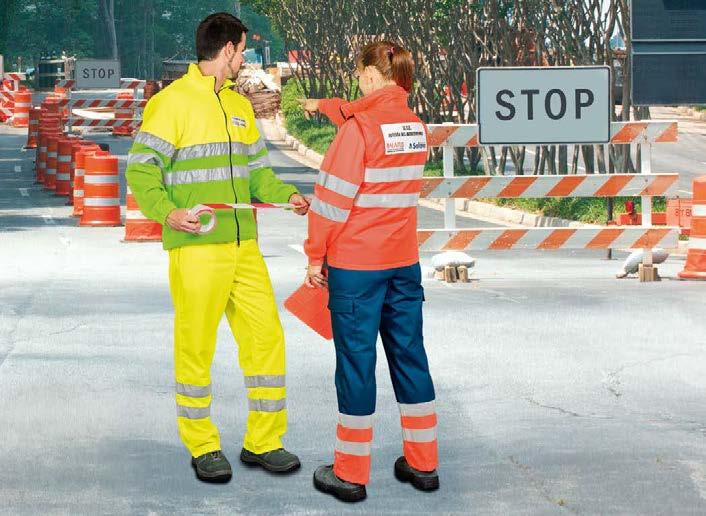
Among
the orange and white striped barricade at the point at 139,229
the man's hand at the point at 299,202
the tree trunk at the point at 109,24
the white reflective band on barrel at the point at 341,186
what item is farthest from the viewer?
the tree trunk at the point at 109,24

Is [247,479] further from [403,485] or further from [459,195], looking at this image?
[459,195]

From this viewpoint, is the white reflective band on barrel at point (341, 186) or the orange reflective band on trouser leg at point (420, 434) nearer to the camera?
the white reflective band on barrel at point (341, 186)

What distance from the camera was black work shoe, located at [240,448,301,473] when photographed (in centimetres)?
812

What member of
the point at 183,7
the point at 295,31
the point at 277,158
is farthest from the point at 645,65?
the point at 183,7

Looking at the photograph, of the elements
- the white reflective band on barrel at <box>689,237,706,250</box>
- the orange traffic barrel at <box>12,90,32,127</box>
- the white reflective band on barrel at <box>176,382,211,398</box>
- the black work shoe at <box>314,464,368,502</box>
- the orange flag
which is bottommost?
the orange traffic barrel at <box>12,90,32,127</box>

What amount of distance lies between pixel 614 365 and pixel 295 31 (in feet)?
147

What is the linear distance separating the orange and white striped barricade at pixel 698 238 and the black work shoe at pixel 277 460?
8.80 meters

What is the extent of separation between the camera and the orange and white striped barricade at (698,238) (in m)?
16.3

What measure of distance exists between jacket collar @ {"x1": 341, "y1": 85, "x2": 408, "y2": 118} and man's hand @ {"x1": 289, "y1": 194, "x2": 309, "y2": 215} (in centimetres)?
81

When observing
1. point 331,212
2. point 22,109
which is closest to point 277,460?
point 331,212

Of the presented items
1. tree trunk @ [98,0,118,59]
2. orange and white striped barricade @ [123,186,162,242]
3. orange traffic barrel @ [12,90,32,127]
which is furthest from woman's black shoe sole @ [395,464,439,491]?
tree trunk @ [98,0,118,59]

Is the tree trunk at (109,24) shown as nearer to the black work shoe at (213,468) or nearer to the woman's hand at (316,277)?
the black work shoe at (213,468)

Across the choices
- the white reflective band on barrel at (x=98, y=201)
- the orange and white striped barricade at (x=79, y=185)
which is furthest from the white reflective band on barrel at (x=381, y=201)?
the orange and white striped barricade at (x=79, y=185)

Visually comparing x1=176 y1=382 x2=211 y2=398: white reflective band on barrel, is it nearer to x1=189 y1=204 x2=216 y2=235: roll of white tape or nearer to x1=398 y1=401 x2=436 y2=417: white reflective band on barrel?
x1=189 y1=204 x2=216 y2=235: roll of white tape
